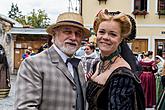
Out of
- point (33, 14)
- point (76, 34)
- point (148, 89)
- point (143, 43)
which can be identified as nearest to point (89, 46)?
point (148, 89)

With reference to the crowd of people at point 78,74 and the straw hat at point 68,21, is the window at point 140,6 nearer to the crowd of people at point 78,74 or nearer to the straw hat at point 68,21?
the crowd of people at point 78,74

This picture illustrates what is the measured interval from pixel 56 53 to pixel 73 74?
0.16 meters

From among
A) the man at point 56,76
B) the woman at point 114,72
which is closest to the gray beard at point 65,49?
the man at point 56,76

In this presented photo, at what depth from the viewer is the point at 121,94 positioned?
2258 millimetres

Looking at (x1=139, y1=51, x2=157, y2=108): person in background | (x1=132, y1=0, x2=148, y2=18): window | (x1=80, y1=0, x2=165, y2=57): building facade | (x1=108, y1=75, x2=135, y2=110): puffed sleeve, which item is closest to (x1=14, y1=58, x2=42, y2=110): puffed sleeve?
(x1=108, y1=75, x2=135, y2=110): puffed sleeve

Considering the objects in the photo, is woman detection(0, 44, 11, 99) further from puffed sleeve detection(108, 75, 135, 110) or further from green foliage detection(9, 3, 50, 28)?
green foliage detection(9, 3, 50, 28)

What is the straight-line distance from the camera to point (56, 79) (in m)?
2.28

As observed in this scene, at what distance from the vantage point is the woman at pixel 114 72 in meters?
2.28

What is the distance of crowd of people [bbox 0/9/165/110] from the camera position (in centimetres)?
222

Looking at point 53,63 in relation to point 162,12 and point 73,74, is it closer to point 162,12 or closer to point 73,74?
point 73,74

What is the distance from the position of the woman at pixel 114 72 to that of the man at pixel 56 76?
10cm

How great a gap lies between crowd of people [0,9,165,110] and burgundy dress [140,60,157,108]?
757 cm

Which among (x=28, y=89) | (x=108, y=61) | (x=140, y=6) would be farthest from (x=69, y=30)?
(x=140, y=6)

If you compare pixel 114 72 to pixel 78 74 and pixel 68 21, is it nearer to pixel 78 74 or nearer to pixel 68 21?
pixel 78 74
